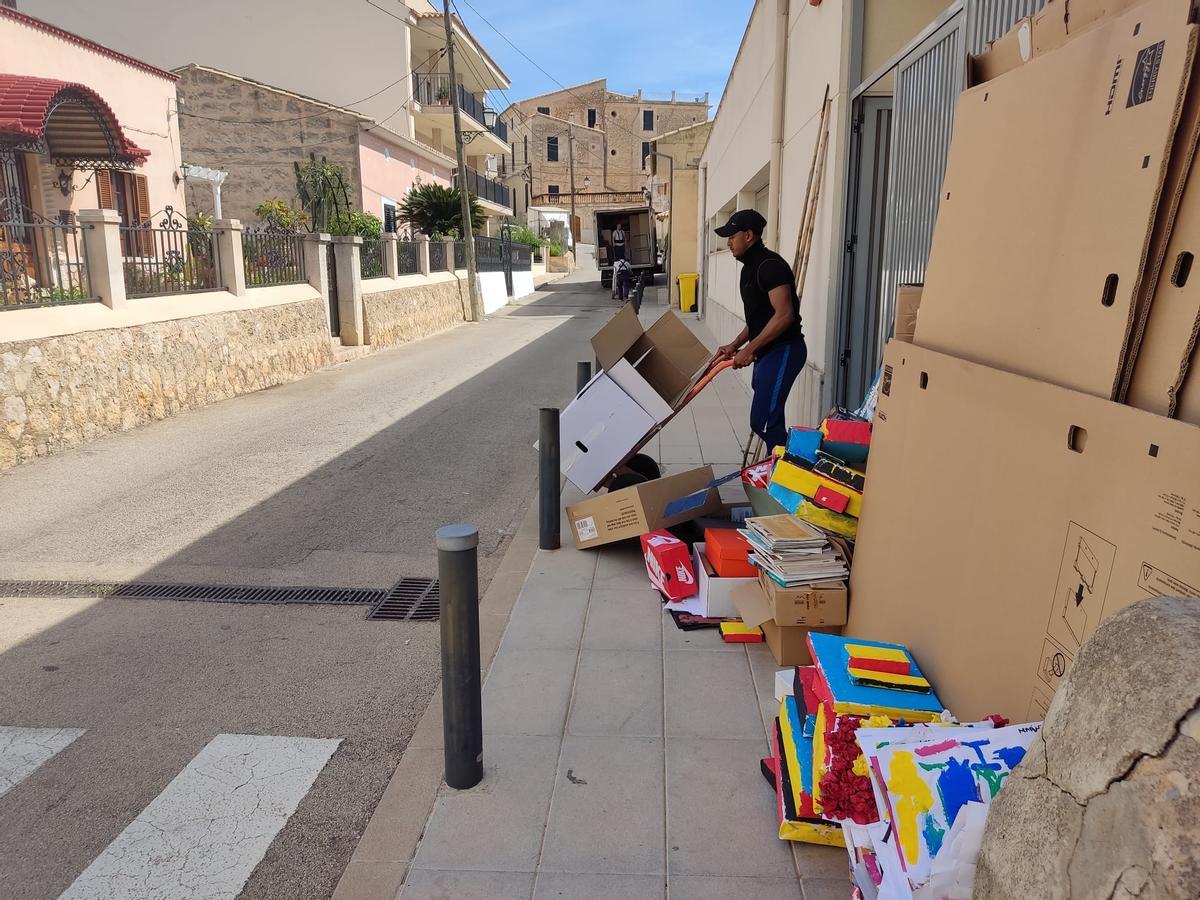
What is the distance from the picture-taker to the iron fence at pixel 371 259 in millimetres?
17172

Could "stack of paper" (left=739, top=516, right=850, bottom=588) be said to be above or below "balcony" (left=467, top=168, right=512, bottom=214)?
below

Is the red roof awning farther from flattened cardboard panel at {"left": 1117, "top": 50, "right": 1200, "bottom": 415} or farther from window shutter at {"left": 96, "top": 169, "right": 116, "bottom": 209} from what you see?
flattened cardboard panel at {"left": 1117, "top": 50, "right": 1200, "bottom": 415}

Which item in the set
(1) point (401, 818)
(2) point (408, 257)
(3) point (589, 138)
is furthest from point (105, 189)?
(3) point (589, 138)

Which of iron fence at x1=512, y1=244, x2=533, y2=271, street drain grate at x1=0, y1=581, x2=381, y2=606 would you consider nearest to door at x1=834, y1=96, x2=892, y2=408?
street drain grate at x1=0, y1=581, x2=381, y2=606

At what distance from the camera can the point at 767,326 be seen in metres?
5.38

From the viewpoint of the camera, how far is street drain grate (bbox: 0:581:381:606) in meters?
4.70

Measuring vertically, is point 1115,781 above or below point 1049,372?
below

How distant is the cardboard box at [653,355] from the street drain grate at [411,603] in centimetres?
170

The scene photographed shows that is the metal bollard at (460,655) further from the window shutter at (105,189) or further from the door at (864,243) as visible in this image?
the window shutter at (105,189)

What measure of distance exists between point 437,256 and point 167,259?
45.5 ft

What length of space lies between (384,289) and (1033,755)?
57.4 ft

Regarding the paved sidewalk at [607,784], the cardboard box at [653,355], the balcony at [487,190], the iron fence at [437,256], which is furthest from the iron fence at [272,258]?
the balcony at [487,190]

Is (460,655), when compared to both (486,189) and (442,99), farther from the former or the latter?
(486,189)

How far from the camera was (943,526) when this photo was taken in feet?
8.95
